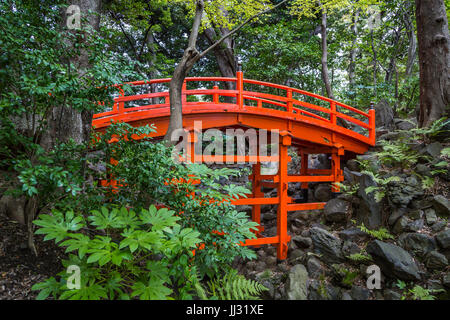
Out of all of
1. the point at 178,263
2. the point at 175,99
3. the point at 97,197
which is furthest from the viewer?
the point at 175,99

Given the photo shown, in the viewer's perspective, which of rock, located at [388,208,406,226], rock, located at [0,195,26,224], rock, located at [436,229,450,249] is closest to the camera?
rock, located at [0,195,26,224]

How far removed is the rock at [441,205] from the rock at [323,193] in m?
2.92

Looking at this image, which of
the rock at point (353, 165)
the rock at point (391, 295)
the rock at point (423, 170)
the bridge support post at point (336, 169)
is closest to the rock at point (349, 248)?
the rock at point (391, 295)

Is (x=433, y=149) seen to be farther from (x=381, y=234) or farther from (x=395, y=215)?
(x=381, y=234)

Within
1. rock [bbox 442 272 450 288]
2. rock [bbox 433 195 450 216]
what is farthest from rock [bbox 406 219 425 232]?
rock [bbox 442 272 450 288]

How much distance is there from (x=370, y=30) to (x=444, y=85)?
7.44 meters

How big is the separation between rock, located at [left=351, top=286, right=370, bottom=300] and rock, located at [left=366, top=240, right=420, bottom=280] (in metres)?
0.45

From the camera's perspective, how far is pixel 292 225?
7359mm

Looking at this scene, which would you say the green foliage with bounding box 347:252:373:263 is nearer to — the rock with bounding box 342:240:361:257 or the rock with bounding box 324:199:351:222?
the rock with bounding box 342:240:361:257

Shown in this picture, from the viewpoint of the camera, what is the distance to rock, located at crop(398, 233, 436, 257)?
453cm

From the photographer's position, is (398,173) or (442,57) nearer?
(398,173)

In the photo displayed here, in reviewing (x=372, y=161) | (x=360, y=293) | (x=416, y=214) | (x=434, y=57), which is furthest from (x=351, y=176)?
(x=434, y=57)
